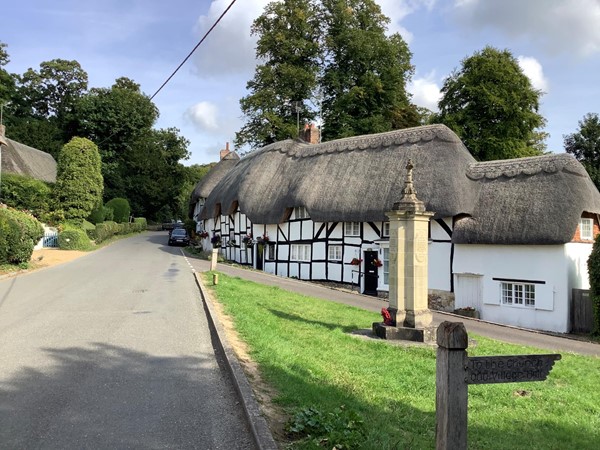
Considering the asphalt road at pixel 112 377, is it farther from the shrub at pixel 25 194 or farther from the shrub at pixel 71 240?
the shrub at pixel 25 194

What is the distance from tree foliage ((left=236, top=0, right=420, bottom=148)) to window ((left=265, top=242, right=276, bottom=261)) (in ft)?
46.2

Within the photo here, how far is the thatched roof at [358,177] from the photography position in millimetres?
21219

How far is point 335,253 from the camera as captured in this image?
24734 mm

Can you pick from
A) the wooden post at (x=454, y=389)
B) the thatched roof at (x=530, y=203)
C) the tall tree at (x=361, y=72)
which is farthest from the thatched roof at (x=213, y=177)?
the wooden post at (x=454, y=389)

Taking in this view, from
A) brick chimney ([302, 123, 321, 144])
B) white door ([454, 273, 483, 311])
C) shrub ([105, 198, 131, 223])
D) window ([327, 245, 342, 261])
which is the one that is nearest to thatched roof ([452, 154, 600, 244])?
white door ([454, 273, 483, 311])

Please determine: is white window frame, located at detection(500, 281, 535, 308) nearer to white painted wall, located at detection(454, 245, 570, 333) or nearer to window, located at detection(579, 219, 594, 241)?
white painted wall, located at detection(454, 245, 570, 333)

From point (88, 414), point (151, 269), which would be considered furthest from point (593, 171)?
point (88, 414)

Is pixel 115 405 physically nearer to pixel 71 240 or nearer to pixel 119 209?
pixel 71 240

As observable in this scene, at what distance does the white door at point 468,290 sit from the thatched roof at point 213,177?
93.5ft

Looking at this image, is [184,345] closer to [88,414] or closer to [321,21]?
[88,414]

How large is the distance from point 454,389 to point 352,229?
20508mm

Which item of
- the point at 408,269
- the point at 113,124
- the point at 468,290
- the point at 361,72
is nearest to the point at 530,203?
the point at 468,290

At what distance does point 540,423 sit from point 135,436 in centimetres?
466

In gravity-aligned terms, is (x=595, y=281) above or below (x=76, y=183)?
below
